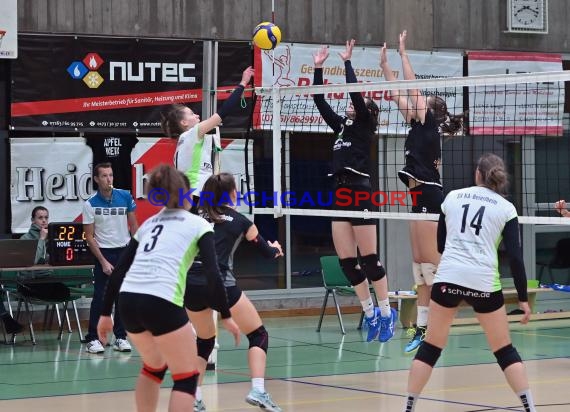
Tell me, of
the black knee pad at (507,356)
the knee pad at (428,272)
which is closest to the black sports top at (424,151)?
the knee pad at (428,272)

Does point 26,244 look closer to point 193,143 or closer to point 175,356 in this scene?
point 193,143

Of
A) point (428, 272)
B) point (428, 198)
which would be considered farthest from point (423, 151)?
point (428, 272)

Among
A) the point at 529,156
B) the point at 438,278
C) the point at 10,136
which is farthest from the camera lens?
the point at 529,156

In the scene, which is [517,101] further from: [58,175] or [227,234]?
[227,234]

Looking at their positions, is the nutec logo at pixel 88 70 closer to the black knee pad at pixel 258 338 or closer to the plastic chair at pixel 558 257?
the black knee pad at pixel 258 338

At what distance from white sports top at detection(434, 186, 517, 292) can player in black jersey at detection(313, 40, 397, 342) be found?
289 centimetres

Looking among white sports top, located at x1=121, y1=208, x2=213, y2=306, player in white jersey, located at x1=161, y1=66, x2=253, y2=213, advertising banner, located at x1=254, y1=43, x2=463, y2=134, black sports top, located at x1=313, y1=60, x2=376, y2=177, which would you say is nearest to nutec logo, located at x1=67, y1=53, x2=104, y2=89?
advertising banner, located at x1=254, y1=43, x2=463, y2=134

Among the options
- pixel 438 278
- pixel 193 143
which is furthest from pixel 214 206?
pixel 438 278

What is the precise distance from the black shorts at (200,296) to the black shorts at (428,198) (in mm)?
2504

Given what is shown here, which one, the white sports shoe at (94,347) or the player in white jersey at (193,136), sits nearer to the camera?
the player in white jersey at (193,136)

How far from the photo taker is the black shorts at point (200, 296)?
8.70m

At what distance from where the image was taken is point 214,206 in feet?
28.8

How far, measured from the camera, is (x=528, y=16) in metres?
18.0

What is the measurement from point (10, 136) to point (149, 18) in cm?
244
